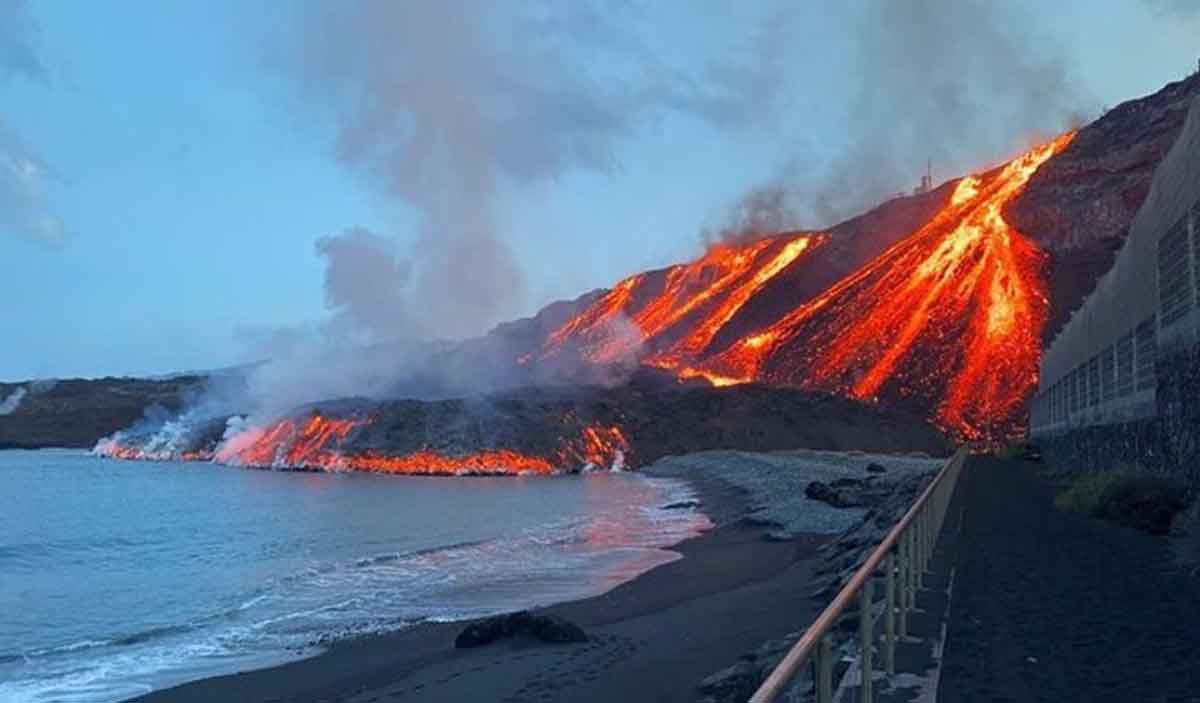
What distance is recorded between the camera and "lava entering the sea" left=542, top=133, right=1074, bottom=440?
438ft

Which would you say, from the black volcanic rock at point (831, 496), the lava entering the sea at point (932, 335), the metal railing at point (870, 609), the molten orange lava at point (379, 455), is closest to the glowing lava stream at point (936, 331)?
the lava entering the sea at point (932, 335)

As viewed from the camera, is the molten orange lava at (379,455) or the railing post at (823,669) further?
the molten orange lava at (379,455)

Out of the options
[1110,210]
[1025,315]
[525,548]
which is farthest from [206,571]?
[1110,210]

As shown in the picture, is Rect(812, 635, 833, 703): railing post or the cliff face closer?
Rect(812, 635, 833, 703): railing post

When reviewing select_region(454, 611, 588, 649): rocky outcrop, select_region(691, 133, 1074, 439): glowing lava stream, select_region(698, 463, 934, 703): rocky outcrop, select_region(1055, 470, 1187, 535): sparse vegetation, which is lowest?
select_region(454, 611, 588, 649): rocky outcrop

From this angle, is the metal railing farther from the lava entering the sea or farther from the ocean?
the lava entering the sea

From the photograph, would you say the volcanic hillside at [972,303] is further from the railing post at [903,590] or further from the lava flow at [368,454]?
the railing post at [903,590]

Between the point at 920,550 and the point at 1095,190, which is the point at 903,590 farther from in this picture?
the point at 1095,190

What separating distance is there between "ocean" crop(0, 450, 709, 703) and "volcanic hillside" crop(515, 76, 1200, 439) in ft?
265

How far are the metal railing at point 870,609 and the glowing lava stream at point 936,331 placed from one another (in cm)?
11762

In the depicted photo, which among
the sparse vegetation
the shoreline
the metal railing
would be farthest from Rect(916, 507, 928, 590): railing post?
the sparse vegetation

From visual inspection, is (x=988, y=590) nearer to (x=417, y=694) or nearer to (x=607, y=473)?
(x=417, y=694)

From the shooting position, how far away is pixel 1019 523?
855 inches

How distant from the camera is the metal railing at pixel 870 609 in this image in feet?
13.9
